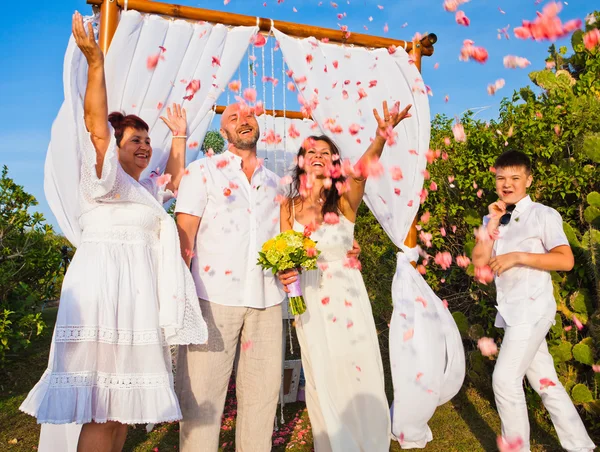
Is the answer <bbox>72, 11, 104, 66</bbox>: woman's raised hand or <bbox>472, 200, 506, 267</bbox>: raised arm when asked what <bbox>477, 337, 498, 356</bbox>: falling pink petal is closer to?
<bbox>472, 200, 506, 267</bbox>: raised arm

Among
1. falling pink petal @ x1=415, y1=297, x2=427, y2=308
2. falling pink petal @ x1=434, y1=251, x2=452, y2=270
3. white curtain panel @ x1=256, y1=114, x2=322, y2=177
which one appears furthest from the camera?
white curtain panel @ x1=256, y1=114, x2=322, y2=177

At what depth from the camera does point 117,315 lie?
2.42m

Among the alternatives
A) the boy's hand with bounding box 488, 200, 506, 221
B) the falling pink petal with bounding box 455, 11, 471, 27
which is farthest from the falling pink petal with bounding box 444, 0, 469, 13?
the boy's hand with bounding box 488, 200, 506, 221

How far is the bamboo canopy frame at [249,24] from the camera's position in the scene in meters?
3.52

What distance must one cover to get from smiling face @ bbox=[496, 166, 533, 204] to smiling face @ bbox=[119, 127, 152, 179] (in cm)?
216

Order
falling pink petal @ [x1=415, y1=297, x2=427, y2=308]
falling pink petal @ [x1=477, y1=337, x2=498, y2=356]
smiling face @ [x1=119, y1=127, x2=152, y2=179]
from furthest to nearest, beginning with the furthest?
1. falling pink petal @ [x1=477, y1=337, x2=498, y2=356]
2. falling pink petal @ [x1=415, y1=297, x2=427, y2=308]
3. smiling face @ [x1=119, y1=127, x2=152, y2=179]

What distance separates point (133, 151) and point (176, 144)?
558 mm

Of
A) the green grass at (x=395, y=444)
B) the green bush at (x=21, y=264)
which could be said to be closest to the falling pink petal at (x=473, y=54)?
the green grass at (x=395, y=444)

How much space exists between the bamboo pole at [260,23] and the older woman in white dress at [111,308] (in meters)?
1.61

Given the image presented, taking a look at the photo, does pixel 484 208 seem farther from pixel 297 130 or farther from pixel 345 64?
pixel 297 130

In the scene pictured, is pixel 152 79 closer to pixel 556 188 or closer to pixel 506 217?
pixel 506 217

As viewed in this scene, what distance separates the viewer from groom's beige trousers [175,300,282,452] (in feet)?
9.15

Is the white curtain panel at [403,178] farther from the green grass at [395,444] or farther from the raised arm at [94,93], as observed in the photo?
the raised arm at [94,93]

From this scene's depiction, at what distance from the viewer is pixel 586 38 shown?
4.09 metres
